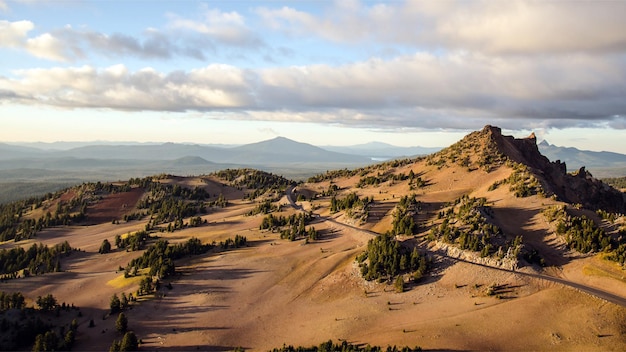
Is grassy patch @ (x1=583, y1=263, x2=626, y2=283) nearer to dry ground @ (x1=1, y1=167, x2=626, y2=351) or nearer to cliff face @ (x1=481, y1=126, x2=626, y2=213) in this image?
dry ground @ (x1=1, y1=167, x2=626, y2=351)

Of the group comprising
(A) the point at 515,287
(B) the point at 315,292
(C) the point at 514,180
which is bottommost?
(B) the point at 315,292

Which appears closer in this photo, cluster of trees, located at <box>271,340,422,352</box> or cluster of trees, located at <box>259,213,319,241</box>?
cluster of trees, located at <box>271,340,422,352</box>

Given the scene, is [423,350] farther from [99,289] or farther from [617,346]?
[99,289]

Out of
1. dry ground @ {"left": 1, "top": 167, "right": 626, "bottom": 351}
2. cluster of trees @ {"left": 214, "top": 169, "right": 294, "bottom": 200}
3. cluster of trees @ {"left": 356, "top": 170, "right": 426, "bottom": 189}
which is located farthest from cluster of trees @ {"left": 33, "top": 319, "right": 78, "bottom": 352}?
cluster of trees @ {"left": 214, "top": 169, "right": 294, "bottom": 200}

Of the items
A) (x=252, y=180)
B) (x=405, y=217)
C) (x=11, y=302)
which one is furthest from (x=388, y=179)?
(x=11, y=302)

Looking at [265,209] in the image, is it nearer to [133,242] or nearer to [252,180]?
[133,242]

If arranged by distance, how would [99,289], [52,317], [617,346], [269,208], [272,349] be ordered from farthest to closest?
[269,208], [99,289], [52,317], [272,349], [617,346]

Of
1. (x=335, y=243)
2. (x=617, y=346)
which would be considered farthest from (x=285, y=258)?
(x=617, y=346)
